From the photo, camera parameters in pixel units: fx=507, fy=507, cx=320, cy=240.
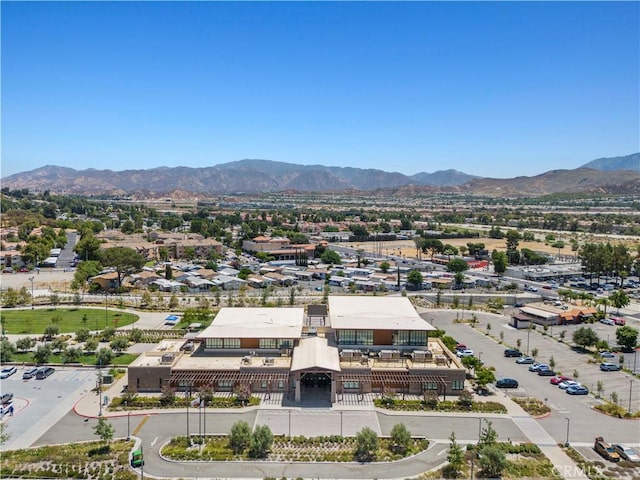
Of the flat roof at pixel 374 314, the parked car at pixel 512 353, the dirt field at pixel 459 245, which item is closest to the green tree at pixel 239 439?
the flat roof at pixel 374 314

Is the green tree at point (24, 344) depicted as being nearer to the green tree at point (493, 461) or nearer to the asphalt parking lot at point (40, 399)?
the asphalt parking lot at point (40, 399)

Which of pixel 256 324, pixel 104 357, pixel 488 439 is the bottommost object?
pixel 488 439

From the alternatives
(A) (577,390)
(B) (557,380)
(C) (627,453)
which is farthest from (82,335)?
(C) (627,453)

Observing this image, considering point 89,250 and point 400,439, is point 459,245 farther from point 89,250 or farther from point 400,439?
point 400,439

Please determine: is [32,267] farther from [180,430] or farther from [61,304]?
[180,430]

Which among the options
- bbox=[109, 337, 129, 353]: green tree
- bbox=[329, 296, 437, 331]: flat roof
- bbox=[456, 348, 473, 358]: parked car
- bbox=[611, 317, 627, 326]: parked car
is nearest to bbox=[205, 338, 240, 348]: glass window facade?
bbox=[329, 296, 437, 331]: flat roof

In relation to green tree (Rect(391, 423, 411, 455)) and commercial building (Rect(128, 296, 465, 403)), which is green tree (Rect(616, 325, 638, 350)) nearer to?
commercial building (Rect(128, 296, 465, 403))
